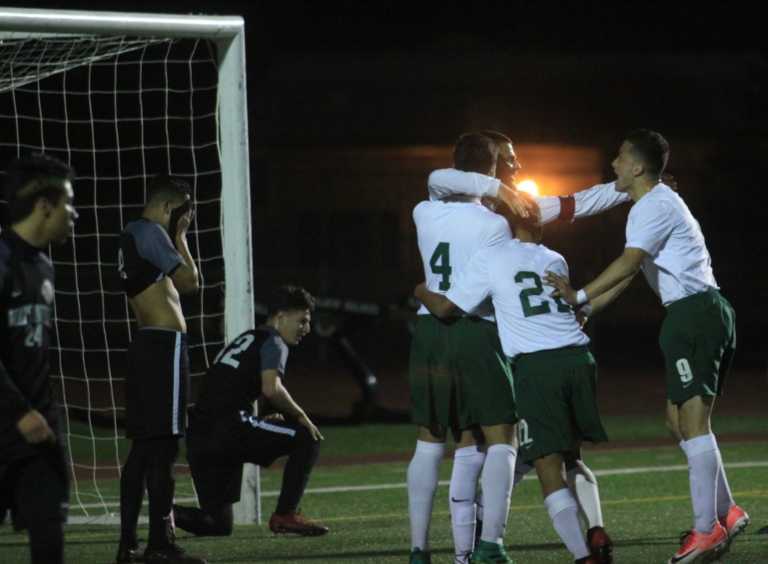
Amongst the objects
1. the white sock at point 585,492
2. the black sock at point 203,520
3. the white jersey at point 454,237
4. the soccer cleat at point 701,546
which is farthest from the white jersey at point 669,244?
the black sock at point 203,520

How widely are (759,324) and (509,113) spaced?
1330 centimetres

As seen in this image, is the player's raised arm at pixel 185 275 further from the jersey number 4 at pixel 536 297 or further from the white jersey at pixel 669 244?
the white jersey at pixel 669 244

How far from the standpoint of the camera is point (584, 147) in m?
45.2

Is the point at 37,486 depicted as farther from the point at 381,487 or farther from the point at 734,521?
the point at 381,487

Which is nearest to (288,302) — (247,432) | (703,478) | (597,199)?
(247,432)

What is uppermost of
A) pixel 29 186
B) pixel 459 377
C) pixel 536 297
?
pixel 29 186

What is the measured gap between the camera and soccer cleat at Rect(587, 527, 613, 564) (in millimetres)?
6554

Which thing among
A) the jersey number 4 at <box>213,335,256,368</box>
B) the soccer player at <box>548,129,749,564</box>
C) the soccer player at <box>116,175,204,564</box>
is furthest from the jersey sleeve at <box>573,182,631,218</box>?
the jersey number 4 at <box>213,335,256,368</box>

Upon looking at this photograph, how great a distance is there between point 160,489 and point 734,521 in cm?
274

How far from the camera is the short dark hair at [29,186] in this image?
17.4 feet

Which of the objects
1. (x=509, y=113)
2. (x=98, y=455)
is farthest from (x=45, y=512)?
(x=509, y=113)

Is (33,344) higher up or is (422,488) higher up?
(33,344)

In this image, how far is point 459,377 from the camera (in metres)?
6.80

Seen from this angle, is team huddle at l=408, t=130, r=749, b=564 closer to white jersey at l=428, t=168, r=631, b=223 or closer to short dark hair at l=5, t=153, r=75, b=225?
white jersey at l=428, t=168, r=631, b=223
